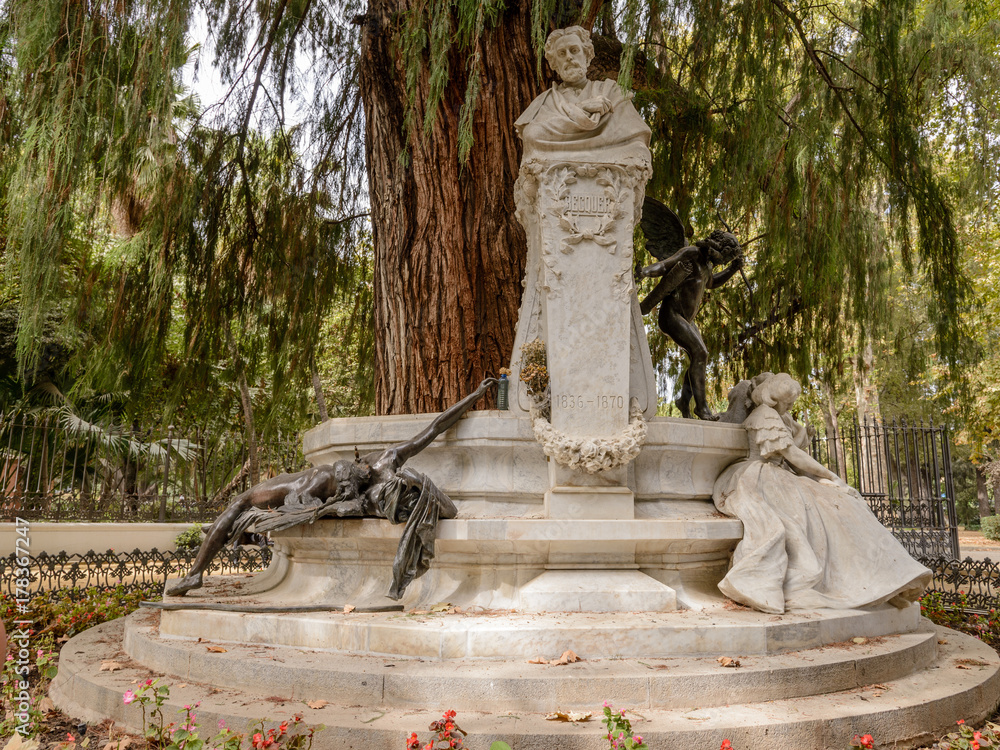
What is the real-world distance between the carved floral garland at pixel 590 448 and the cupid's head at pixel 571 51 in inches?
94.9

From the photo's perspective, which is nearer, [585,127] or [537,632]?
[537,632]

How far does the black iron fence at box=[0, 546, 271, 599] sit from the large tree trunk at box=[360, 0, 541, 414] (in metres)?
2.69

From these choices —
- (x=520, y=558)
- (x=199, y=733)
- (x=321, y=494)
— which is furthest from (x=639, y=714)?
(x=321, y=494)

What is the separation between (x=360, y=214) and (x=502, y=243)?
303 cm

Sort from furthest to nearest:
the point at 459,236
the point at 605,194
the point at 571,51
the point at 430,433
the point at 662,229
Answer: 1. the point at 459,236
2. the point at 662,229
3. the point at 571,51
4. the point at 605,194
5. the point at 430,433

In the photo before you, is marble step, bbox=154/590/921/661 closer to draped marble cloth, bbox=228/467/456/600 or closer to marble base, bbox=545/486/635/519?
draped marble cloth, bbox=228/467/456/600

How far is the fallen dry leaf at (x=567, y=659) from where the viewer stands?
3657 mm

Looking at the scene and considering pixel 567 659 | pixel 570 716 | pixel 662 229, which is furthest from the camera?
pixel 662 229

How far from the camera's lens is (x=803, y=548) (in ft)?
15.3

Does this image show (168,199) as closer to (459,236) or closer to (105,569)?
(459,236)

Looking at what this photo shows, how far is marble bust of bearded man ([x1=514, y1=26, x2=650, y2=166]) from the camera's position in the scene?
5.03m

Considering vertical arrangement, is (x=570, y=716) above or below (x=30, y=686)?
above

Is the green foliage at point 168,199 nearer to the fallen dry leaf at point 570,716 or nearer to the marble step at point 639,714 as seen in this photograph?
the marble step at point 639,714

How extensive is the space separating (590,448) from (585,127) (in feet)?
6.89
